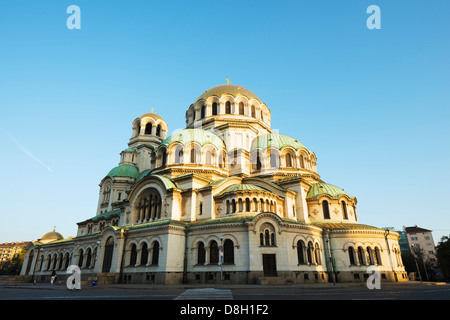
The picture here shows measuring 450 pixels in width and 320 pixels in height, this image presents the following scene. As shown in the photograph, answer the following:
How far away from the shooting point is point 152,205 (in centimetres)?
3091

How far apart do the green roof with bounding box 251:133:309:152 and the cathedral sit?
0.14m

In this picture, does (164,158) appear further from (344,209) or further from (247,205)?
(344,209)

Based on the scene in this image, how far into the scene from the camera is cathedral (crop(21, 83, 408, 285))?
2534cm

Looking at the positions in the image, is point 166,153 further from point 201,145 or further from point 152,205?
point 152,205

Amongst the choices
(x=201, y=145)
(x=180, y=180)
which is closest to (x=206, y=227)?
(x=180, y=180)

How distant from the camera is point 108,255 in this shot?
99.8ft

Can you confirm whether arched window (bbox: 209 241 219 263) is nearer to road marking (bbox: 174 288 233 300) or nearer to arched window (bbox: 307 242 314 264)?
arched window (bbox: 307 242 314 264)

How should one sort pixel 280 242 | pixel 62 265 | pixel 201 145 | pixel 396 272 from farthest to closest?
1. pixel 62 265
2. pixel 201 145
3. pixel 396 272
4. pixel 280 242

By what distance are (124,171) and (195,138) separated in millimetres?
15590

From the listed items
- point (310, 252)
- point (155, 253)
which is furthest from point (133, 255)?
point (310, 252)

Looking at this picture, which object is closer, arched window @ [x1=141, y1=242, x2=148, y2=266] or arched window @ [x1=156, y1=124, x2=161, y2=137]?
arched window @ [x1=141, y1=242, x2=148, y2=266]

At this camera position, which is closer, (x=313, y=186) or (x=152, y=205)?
(x=152, y=205)

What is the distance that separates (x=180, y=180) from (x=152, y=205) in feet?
13.6

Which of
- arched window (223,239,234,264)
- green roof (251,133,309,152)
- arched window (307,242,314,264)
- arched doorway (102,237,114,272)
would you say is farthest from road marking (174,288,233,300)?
green roof (251,133,309,152)
